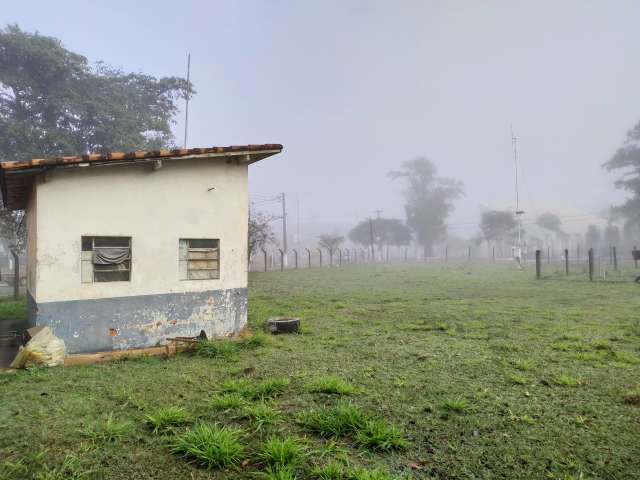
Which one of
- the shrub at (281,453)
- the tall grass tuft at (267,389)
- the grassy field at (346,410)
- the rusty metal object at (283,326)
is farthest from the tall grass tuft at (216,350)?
the shrub at (281,453)

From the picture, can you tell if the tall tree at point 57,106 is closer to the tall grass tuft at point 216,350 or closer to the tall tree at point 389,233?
the tall grass tuft at point 216,350

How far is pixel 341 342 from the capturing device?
8.74 m

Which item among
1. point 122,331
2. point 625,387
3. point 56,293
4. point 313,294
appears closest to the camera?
point 625,387

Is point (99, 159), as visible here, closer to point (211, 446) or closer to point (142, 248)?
point (142, 248)

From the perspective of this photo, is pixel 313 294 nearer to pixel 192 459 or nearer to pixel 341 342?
pixel 341 342

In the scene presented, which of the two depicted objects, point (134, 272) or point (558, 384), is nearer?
point (558, 384)

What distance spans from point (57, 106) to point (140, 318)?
86.1ft

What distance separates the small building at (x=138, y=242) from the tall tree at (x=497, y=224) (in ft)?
Answer: 224

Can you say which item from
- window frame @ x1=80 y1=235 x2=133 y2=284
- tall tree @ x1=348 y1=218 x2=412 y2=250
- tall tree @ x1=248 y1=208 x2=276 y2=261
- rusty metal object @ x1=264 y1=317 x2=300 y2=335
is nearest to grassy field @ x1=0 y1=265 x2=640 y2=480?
rusty metal object @ x1=264 y1=317 x2=300 y2=335

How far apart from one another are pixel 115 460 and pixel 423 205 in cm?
8112

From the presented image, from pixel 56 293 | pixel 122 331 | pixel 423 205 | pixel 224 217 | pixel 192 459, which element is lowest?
pixel 192 459

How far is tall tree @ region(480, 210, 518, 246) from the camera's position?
7019 centimetres

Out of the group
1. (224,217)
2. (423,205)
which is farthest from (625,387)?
(423,205)

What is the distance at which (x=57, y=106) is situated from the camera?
27.8 m
